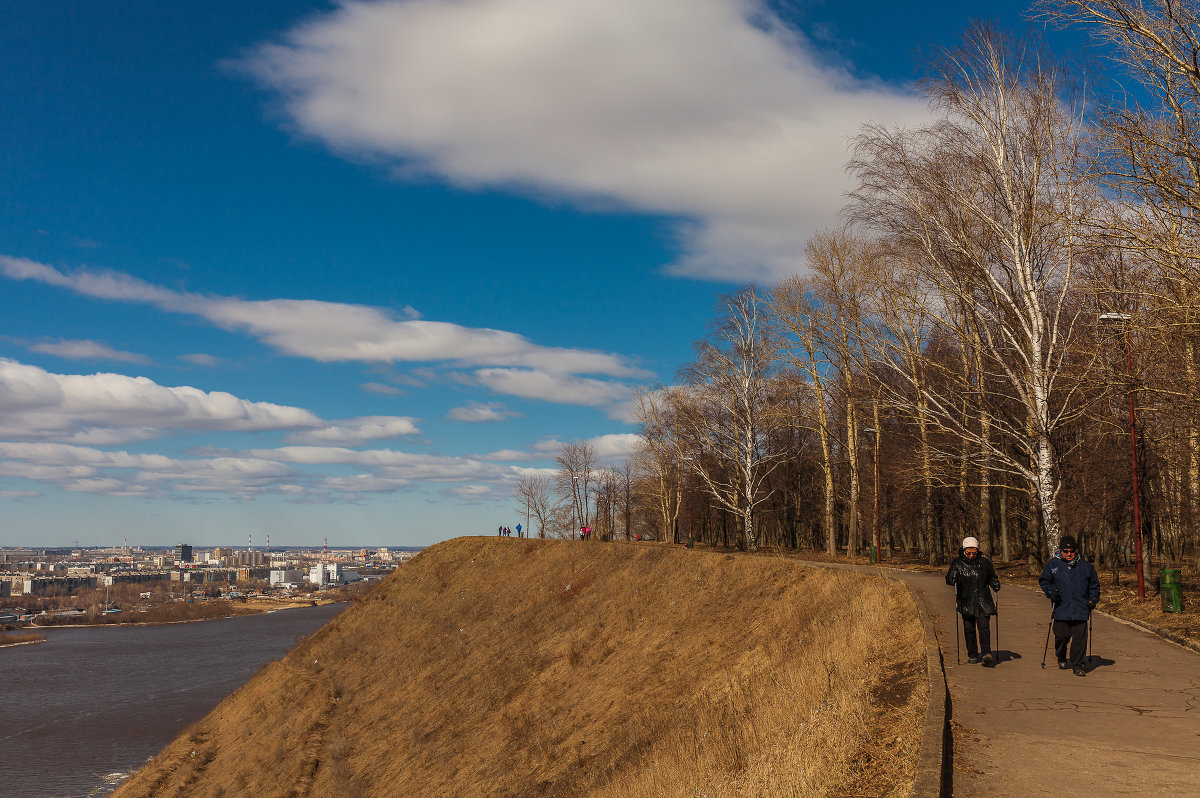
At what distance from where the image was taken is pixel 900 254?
23984 mm

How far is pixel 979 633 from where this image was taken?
428 inches

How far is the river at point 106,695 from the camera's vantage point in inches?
1505

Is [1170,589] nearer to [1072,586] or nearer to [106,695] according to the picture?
[1072,586]

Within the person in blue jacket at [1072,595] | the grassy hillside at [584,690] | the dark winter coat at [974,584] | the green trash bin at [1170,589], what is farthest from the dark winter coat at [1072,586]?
the green trash bin at [1170,589]

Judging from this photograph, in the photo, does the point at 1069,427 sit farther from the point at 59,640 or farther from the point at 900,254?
the point at 59,640

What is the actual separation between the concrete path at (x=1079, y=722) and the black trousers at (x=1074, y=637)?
0.23 meters

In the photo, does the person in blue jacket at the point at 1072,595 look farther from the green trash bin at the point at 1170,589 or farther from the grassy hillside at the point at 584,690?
the green trash bin at the point at 1170,589

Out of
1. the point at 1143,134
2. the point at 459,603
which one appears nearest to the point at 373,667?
the point at 459,603

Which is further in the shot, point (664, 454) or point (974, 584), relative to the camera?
point (664, 454)

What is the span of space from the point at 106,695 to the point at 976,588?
65.7 meters

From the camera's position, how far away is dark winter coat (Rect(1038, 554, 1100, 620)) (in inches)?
386

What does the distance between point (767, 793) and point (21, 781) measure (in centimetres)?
4289

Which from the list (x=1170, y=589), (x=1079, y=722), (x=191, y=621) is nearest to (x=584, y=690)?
(x=1170, y=589)

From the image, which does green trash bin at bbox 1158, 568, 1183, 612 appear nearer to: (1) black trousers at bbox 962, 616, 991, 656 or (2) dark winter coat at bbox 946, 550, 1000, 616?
(1) black trousers at bbox 962, 616, 991, 656
